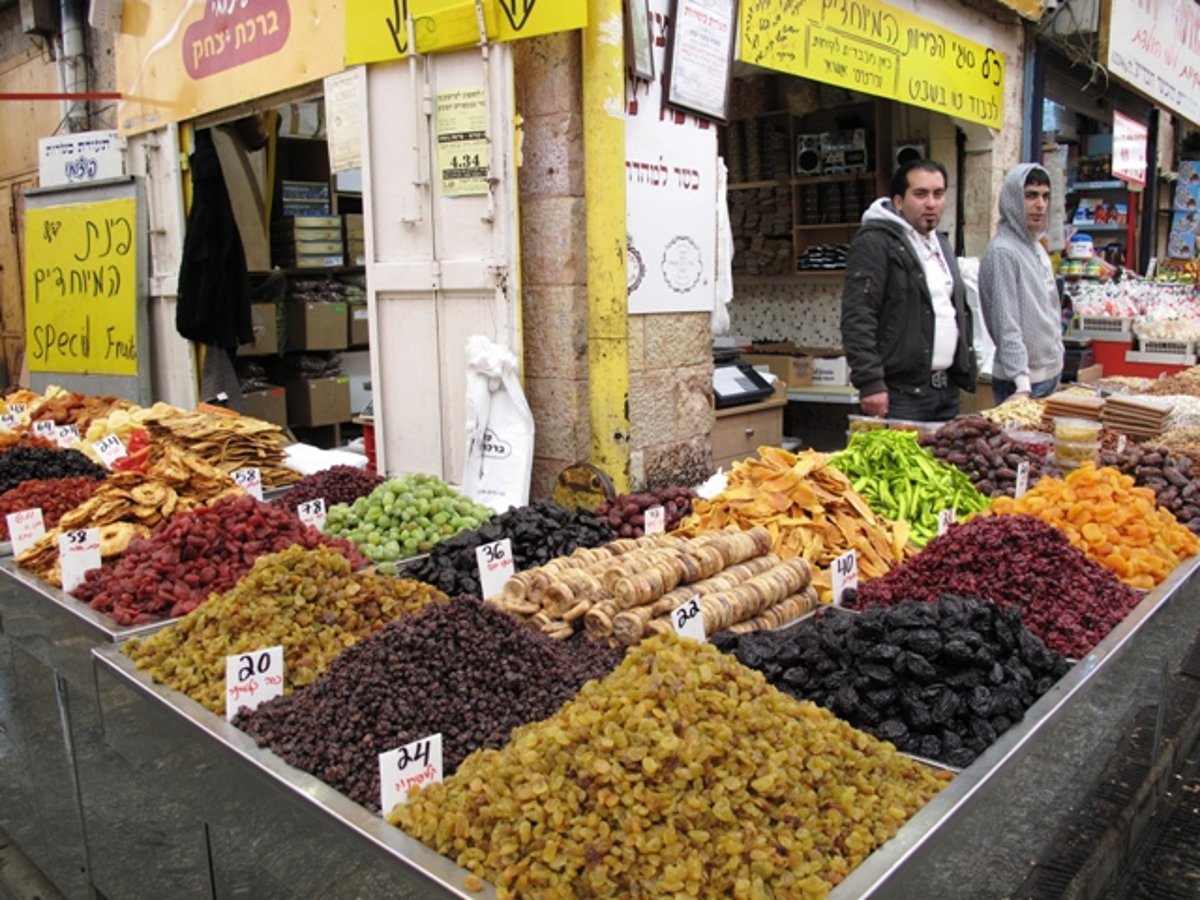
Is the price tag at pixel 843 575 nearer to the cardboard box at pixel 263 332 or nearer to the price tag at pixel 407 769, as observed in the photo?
→ the price tag at pixel 407 769

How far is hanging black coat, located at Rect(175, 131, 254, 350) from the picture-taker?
595 cm

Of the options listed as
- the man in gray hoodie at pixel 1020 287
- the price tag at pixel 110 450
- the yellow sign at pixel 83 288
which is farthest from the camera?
the yellow sign at pixel 83 288

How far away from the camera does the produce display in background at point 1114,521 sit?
290 centimetres

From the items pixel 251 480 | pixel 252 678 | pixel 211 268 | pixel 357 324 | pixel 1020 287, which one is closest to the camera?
pixel 252 678

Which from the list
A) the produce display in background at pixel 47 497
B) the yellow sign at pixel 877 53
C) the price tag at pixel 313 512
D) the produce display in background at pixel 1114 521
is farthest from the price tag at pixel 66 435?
the produce display in background at pixel 1114 521

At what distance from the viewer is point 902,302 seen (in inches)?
179

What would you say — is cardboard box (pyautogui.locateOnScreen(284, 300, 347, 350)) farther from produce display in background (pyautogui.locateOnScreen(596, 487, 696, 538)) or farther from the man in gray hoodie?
produce display in background (pyautogui.locateOnScreen(596, 487, 696, 538))

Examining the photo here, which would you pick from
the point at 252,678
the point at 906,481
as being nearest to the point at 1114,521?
the point at 906,481

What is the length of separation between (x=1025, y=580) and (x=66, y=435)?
426 centimetres

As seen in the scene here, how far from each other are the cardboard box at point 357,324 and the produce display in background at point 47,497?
4686 millimetres

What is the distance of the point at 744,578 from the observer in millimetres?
2750

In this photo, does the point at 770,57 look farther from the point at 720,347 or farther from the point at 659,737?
the point at 659,737

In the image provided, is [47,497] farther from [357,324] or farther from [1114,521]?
[357,324]

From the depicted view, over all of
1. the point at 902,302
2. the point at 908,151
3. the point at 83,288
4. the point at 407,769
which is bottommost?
the point at 407,769
